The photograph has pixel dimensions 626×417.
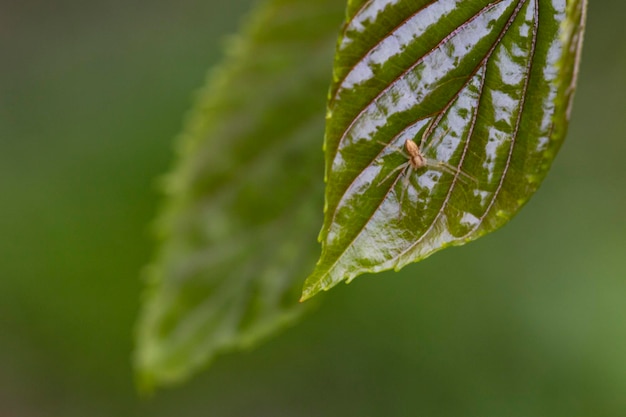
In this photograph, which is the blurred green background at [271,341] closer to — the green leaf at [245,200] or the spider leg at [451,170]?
the green leaf at [245,200]

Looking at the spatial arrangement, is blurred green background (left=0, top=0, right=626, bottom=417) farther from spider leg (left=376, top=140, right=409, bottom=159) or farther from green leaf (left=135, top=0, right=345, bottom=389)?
spider leg (left=376, top=140, right=409, bottom=159)

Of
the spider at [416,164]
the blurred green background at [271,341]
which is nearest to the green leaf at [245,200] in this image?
the spider at [416,164]

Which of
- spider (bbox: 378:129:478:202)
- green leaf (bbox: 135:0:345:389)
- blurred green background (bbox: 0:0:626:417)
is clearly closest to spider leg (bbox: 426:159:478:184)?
spider (bbox: 378:129:478:202)

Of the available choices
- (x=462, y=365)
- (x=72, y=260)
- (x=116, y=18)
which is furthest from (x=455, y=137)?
(x=116, y=18)

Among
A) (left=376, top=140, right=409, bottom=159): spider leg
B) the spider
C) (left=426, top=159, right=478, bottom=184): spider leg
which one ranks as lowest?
(left=426, top=159, right=478, bottom=184): spider leg

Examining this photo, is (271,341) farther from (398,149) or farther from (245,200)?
(398,149)

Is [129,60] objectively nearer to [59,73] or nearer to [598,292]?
[59,73]

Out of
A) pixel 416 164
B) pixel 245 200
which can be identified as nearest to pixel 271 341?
pixel 245 200
